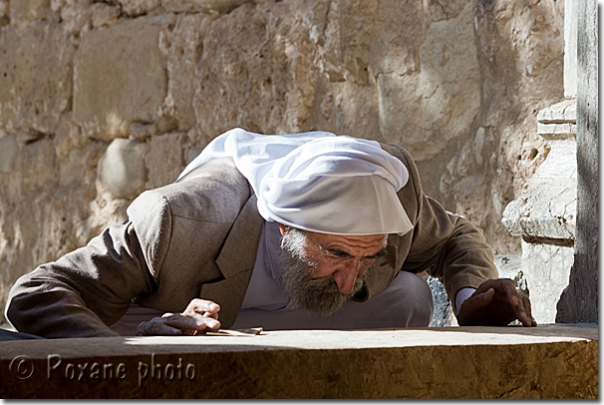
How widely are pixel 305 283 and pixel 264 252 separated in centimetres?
24

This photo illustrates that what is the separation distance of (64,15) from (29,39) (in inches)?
17.0

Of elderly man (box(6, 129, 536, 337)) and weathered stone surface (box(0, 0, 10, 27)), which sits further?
weathered stone surface (box(0, 0, 10, 27))

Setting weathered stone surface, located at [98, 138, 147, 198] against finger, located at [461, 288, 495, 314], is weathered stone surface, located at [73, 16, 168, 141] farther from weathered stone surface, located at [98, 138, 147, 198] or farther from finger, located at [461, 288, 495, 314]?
finger, located at [461, 288, 495, 314]

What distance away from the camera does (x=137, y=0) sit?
4746mm

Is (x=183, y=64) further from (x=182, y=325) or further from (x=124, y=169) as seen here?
(x=182, y=325)

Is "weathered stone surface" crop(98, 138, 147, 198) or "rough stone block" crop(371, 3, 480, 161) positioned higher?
"rough stone block" crop(371, 3, 480, 161)

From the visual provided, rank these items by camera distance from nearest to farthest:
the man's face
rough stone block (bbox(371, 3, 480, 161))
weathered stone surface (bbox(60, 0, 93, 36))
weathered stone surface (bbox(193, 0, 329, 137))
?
1. the man's face
2. rough stone block (bbox(371, 3, 480, 161))
3. weathered stone surface (bbox(193, 0, 329, 137))
4. weathered stone surface (bbox(60, 0, 93, 36))

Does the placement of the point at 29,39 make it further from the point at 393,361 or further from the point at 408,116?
the point at 393,361

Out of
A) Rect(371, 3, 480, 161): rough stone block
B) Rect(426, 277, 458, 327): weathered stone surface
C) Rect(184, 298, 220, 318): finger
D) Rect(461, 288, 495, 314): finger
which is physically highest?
Rect(371, 3, 480, 161): rough stone block

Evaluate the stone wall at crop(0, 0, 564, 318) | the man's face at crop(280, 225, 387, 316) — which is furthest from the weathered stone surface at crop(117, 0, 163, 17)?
the man's face at crop(280, 225, 387, 316)

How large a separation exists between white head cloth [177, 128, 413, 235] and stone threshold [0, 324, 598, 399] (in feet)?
2.35

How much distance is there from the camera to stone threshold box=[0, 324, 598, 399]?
66.0 inches

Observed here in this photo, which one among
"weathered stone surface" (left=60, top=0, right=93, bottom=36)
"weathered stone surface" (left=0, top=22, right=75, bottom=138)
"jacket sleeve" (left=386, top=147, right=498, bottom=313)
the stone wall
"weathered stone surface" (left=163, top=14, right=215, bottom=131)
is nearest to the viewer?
"jacket sleeve" (left=386, top=147, right=498, bottom=313)

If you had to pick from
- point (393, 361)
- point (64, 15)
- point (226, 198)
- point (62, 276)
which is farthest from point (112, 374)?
point (64, 15)
